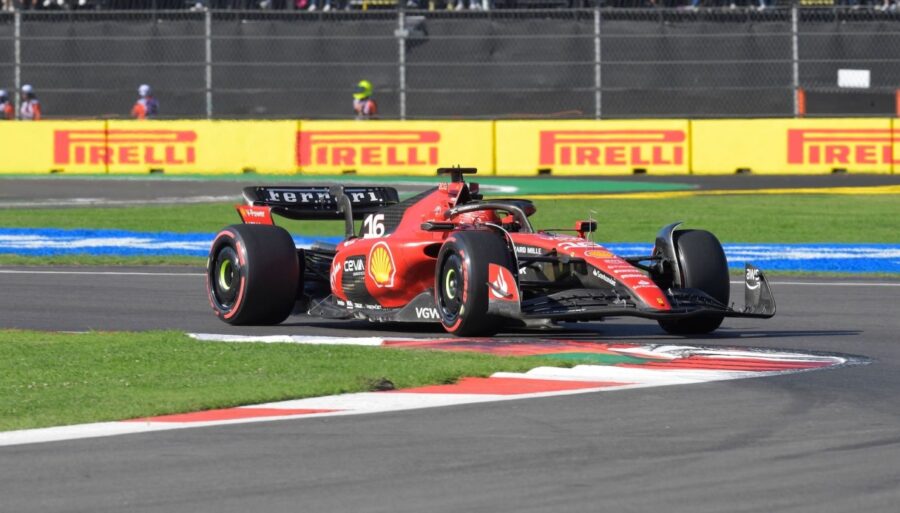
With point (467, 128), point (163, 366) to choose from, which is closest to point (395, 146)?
point (467, 128)

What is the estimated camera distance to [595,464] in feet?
21.1

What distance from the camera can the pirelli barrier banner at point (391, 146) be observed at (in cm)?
2894

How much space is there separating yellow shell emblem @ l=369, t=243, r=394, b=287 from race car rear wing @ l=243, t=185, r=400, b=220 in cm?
97

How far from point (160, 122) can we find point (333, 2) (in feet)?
13.5

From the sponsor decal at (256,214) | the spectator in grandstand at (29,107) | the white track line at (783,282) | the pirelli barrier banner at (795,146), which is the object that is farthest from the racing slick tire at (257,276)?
the spectator in grandstand at (29,107)

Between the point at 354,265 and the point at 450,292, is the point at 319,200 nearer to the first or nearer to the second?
the point at 354,265

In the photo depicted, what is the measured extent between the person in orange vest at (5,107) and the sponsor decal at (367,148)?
5692 millimetres

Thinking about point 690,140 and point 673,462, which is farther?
point 690,140

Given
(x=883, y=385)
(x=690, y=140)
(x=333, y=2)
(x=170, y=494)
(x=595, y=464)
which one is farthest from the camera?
(x=333, y=2)

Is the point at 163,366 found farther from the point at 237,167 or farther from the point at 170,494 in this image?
the point at 237,167

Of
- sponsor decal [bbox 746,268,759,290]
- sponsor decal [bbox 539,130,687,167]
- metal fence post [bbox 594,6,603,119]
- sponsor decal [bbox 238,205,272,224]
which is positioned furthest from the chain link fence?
sponsor decal [bbox 746,268,759,290]

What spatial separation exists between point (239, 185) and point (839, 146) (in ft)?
32.0

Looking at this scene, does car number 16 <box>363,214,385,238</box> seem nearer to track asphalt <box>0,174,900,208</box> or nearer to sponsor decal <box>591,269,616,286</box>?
sponsor decal <box>591,269,616,286</box>

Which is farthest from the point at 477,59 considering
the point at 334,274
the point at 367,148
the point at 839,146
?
the point at 334,274
